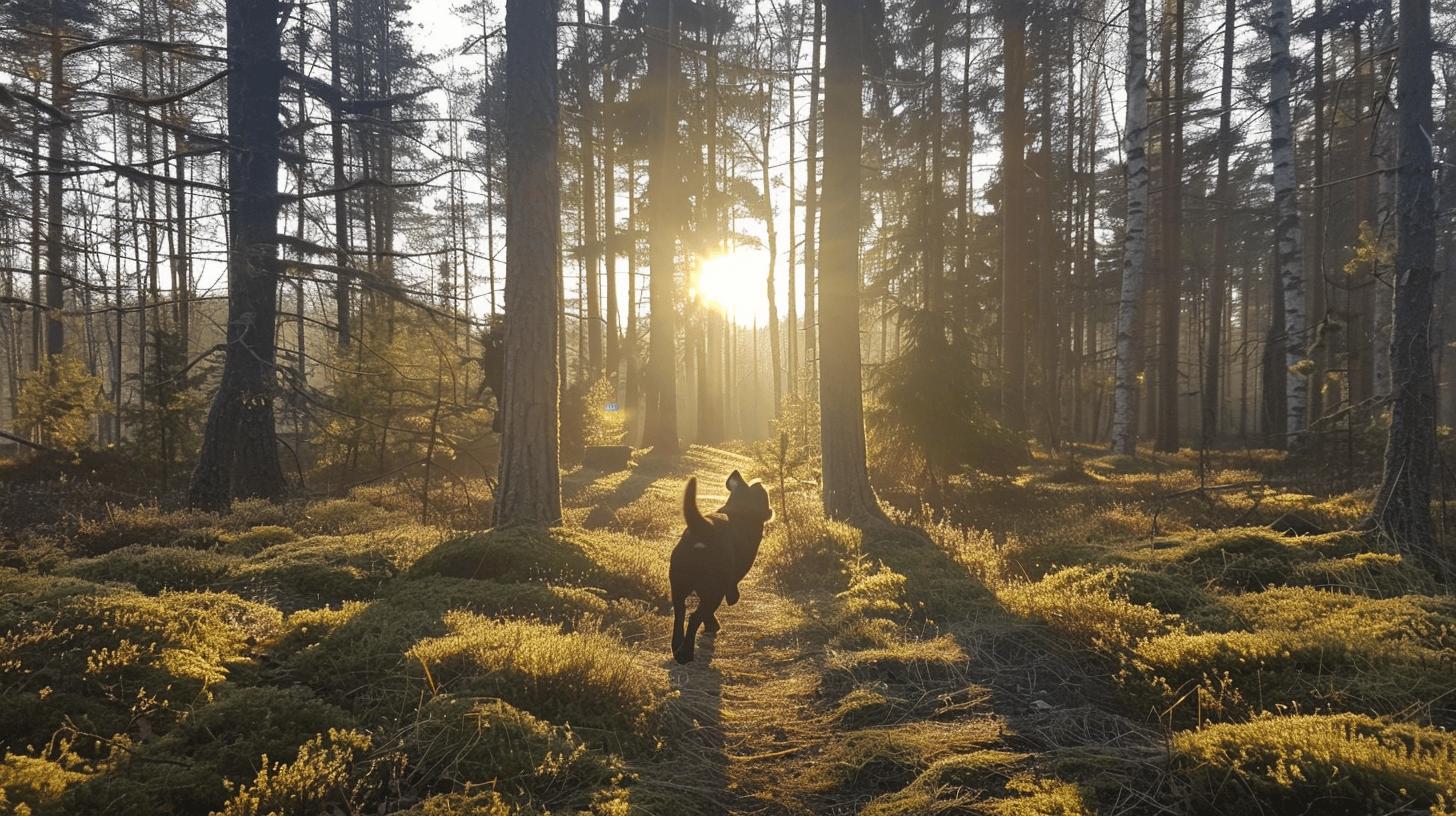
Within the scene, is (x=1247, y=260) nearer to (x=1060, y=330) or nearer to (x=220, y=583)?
(x=1060, y=330)

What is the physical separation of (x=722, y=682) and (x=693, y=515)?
1197 millimetres

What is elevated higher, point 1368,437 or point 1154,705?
point 1368,437

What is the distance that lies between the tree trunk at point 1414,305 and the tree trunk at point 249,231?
43.3 ft

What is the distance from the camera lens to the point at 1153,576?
5.93 metres

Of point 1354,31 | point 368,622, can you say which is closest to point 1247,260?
point 1354,31

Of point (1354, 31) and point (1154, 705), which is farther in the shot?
point (1354, 31)

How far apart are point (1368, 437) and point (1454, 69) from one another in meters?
19.3

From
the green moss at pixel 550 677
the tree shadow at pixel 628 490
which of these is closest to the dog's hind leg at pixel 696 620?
the green moss at pixel 550 677

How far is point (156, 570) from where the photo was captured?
19.0 ft

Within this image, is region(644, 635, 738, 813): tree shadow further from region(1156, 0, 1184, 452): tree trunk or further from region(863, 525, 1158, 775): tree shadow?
region(1156, 0, 1184, 452): tree trunk

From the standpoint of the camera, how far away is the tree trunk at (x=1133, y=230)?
14539mm

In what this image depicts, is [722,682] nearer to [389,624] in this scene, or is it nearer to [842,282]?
[389,624]

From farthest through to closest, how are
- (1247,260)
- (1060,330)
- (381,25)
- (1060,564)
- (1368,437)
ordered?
1. (1247,260)
2. (1060,330)
3. (381,25)
4. (1368,437)
5. (1060,564)

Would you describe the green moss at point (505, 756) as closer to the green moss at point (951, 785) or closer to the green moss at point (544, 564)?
the green moss at point (951, 785)
